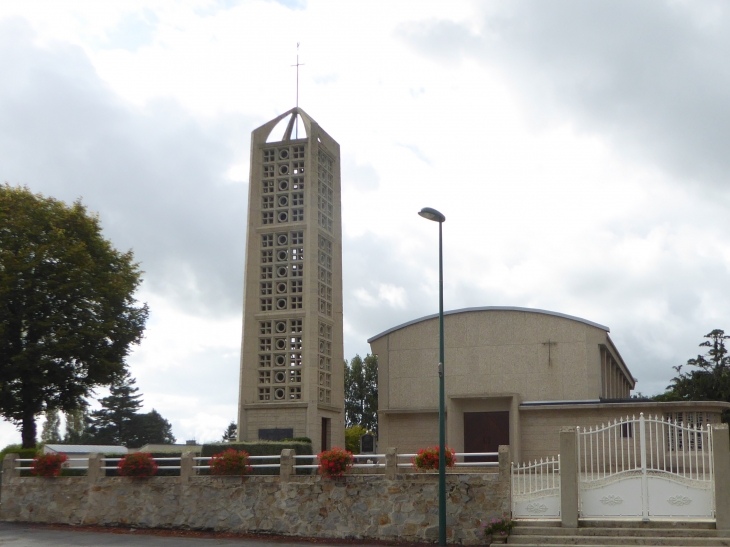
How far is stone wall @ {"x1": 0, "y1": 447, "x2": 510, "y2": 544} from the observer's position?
2195cm

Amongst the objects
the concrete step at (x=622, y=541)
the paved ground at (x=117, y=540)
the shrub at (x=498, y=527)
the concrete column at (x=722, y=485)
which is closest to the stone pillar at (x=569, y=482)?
the concrete step at (x=622, y=541)

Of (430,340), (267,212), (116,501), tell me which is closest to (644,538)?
(116,501)

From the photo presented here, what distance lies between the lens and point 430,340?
40562mm

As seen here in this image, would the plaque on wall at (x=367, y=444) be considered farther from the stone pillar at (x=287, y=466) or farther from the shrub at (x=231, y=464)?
the stone pillar at (x=287, y=466)

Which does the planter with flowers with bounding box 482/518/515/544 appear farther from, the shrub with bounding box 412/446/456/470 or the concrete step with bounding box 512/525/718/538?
the shrub with bounding box 412/446/456/470

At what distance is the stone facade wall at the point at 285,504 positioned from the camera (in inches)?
865

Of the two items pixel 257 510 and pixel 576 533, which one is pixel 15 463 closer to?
pixel 257 510

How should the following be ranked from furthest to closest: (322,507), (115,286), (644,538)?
(115,286), (322,507), (644,538)

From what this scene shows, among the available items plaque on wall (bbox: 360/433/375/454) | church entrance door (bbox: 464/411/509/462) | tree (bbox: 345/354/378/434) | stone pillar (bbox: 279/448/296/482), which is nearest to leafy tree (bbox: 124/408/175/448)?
tree (bbox: 345/354/378/434)

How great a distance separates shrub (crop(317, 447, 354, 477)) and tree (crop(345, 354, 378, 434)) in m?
64.7

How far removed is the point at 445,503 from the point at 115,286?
961 inches

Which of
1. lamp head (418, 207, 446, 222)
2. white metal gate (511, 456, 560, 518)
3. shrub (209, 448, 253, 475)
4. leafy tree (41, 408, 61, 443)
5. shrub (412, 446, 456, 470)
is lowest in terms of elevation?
leafy tree (41, 408, 61, 443)

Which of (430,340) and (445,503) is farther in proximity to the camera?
(430,340)

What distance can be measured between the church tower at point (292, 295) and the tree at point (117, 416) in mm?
48031
